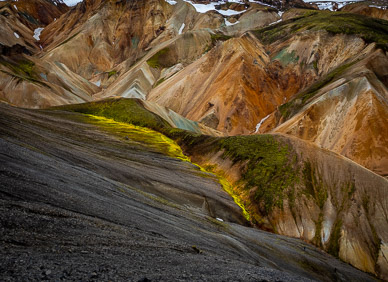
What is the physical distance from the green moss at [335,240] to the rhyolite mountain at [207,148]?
0.13 metres

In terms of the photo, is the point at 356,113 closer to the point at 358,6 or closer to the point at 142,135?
the point at 142,135

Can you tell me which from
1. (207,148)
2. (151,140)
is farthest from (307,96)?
(151,140)

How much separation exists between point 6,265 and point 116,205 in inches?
330

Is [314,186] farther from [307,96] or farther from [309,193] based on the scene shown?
[307,96]

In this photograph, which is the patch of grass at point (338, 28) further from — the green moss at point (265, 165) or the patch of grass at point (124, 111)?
the patch of grass at point (124, 111)

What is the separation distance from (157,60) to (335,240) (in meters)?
106

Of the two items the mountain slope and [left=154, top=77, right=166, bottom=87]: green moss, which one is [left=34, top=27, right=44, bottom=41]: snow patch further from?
the mountain slope

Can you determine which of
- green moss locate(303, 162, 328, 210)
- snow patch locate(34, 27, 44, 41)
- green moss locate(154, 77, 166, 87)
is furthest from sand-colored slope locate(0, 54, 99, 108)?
snow patch locate(34, 27, 44, 41)

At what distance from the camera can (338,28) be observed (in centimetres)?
9194

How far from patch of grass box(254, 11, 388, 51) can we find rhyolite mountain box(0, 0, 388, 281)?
2.05ft

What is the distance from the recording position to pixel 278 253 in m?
23.8

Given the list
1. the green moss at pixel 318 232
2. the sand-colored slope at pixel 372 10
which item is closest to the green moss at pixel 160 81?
the green moss at pixel 318 232

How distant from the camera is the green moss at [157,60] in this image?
122938 mm

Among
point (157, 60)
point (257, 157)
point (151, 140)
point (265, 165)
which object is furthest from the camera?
point (157, 60)
